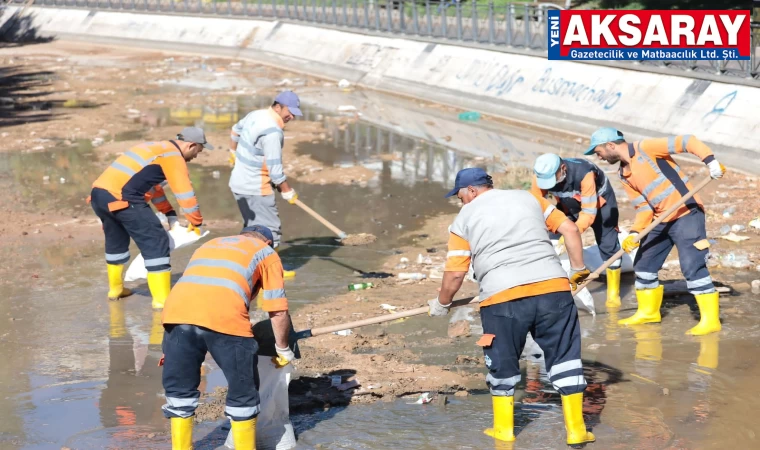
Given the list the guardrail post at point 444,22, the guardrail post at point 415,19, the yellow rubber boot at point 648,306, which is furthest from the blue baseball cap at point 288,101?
the guardrail post at point 415,19

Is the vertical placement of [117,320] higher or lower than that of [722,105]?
higher

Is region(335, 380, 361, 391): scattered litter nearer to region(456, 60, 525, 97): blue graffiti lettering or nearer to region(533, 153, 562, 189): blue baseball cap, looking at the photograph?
region(533, 153, 562, 189): blue baseball cap

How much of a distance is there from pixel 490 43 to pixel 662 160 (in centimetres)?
1302

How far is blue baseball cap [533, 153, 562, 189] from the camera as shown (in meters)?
7.00

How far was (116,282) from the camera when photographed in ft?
28.9

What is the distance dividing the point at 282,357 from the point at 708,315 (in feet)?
11.7

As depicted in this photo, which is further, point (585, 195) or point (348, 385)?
point (585, 195)

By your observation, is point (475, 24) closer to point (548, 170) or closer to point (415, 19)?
point (415, 19)

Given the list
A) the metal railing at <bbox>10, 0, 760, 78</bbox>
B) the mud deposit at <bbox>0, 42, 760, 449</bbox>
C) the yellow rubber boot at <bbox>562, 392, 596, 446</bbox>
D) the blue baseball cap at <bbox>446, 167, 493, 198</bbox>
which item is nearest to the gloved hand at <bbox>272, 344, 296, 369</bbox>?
the mud deposit at <bbox>0, 42, 760, 449</bbox>

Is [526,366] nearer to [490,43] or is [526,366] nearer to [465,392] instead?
[465,392]

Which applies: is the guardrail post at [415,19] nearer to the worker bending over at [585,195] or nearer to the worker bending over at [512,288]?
the worker bending over at [585,195]

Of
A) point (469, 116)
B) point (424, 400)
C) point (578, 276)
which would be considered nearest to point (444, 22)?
point (469, 116)

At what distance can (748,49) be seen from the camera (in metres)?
14.8

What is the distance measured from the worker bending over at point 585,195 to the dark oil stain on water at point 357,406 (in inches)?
19.9
